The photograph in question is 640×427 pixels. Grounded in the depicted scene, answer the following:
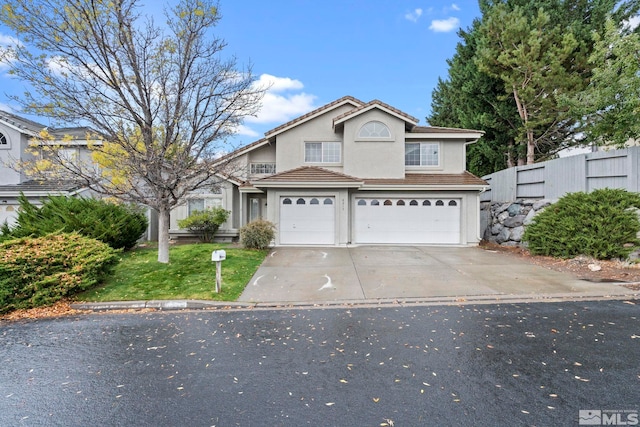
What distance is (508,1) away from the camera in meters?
19.4

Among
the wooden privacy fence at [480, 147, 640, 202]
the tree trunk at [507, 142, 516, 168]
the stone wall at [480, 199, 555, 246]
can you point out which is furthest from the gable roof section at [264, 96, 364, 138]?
the tree trunk at [507, 142, 516, 168]

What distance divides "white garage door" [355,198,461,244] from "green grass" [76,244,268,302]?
19.8 feet

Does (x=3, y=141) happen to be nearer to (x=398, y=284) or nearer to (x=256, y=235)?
(x=256, y=235)

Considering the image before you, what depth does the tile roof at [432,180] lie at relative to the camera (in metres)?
15.1

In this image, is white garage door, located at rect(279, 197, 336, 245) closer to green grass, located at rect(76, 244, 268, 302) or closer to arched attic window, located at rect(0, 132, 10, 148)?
green grass, located at rect(76, 244, 268, 302)

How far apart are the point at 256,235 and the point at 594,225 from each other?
1131 cm

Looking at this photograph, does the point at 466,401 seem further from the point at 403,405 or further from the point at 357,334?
the point at 357,334

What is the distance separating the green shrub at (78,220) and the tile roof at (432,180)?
34.1 ft

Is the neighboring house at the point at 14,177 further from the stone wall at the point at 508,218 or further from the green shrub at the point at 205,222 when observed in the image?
the stone wall at the point at 508,218

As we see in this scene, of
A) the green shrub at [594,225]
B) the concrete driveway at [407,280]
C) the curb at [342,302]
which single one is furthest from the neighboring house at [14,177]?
the green shrub at [594,225]

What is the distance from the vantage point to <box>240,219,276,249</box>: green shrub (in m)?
13.0

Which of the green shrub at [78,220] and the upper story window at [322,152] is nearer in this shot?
the green shrub at [78,220]

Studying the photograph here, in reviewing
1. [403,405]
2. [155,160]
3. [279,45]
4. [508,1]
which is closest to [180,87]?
[155,160]

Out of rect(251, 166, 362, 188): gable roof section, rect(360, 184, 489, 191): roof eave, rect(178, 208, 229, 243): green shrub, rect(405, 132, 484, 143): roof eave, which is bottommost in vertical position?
rect(178, 208, 229, 243): green shrub
